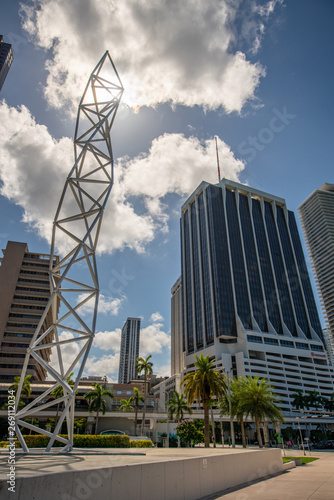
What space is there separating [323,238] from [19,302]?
16922cm

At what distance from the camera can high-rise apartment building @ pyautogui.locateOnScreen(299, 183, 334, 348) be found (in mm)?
176875

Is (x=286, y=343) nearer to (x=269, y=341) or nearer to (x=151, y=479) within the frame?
(x=269, y=341)

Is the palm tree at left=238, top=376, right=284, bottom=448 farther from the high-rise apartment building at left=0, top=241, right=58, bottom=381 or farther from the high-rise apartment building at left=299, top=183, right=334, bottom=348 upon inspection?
the high-rise apartment building at left=299, top=183, right=334, bottom=348

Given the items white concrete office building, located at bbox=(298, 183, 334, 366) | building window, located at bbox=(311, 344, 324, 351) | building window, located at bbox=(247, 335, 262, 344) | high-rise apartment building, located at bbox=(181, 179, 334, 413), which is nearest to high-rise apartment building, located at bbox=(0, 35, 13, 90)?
high-rise apartment building, located at bbox=(181, 179, 334, 413)

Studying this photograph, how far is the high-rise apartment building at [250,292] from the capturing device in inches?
3489

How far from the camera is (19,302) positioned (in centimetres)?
7531

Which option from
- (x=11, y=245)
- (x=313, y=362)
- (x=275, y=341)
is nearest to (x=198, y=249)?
(x=275, y=341)

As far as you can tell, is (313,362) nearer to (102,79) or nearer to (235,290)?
(235,290)

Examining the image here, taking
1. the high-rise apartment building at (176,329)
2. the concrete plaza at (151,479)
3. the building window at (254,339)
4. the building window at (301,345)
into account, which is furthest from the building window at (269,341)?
the concrete plaza at (151,479)

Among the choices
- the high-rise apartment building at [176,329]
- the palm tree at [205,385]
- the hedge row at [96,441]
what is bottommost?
the hedge row at [96,441]

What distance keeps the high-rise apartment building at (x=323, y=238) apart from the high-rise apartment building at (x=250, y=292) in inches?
2589

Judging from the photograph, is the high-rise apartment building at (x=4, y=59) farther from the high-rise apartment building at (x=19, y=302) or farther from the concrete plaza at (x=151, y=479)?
the concrete plaza at (x=151, y=479)

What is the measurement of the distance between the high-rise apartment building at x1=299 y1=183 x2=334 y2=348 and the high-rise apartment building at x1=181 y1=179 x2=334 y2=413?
6577 centimetres

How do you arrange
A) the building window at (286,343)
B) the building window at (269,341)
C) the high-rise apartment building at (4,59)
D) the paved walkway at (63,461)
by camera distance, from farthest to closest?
1. the high-rise apartment building at (4,59)
2. the building window at (286,343)
3. the building window at (269,341)
4. the paved walkway at (63,461)
